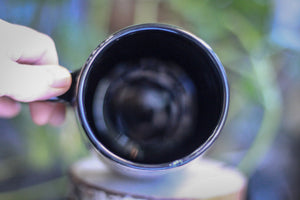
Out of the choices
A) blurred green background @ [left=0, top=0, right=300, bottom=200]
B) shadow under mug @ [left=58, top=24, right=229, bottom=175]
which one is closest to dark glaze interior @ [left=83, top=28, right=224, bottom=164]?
shadow under mug @ [left=58, top=24, right=229, bottom=175]

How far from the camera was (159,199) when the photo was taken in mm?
356

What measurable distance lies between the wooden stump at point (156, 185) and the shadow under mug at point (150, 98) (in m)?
0.04

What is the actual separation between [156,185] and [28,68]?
201 millimetres

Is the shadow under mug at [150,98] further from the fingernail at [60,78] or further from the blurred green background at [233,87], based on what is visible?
the blurred green background at [233,87]

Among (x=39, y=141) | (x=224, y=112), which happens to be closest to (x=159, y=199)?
(x=224, y=112)

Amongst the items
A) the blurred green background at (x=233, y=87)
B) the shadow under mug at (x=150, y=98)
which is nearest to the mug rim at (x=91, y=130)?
the shadow under mug at (x=150, y=98)

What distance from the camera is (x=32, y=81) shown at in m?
0.30

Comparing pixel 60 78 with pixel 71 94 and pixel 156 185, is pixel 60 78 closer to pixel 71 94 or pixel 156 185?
pixel 71 94

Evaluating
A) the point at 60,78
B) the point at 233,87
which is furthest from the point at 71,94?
the point at 233,87

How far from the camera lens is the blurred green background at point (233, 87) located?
63cm

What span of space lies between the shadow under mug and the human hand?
19 mm

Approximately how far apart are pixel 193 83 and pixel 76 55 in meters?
0.33

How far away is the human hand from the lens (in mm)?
301

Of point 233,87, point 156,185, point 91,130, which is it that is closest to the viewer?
point 91,130
